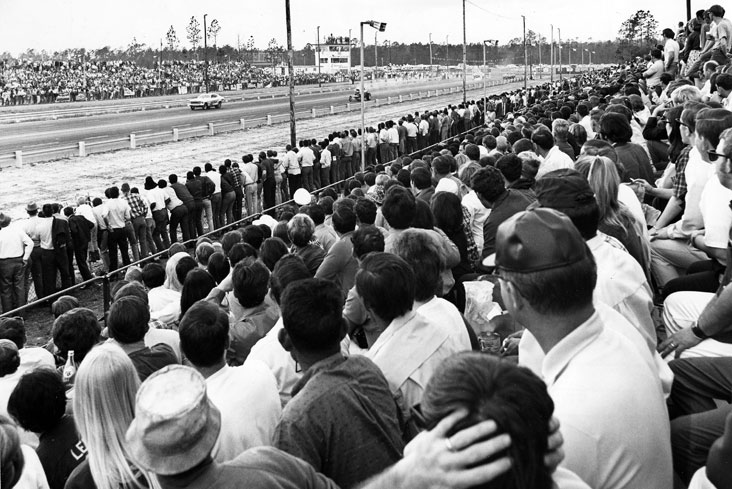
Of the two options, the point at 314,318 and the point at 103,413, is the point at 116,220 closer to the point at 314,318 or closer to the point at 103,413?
the point at 103,413

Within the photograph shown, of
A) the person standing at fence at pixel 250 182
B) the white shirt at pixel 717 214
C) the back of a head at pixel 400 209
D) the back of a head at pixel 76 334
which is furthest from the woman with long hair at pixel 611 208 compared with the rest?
the person standing at fence at pixel 250 182

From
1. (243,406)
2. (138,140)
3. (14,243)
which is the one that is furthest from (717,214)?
(138,140)

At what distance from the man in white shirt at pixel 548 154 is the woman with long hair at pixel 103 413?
660 centimetres

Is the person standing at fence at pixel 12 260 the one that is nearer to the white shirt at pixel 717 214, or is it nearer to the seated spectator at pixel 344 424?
the seated spectator at pixel 344 424

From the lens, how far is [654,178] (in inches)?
351

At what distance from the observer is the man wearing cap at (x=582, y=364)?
2.31m

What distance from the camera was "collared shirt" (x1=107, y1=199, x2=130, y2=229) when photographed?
48.3ft

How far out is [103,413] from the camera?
344 centimetres

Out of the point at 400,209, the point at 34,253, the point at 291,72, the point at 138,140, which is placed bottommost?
the point at 34,253

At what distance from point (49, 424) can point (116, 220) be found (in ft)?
37.0

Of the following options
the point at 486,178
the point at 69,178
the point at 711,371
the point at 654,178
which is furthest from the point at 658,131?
the point at 69,178

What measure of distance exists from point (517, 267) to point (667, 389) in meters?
1.32

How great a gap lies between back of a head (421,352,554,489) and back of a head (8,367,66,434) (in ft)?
9.94

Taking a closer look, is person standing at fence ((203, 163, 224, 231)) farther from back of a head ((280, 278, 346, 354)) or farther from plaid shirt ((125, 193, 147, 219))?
back of a head ((280, 278, 346, 354))
